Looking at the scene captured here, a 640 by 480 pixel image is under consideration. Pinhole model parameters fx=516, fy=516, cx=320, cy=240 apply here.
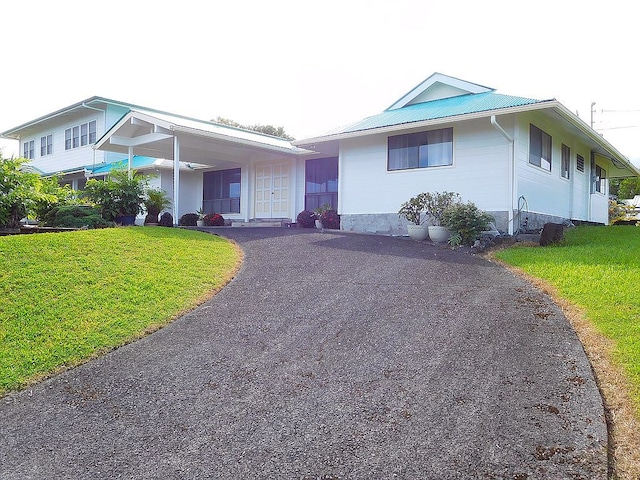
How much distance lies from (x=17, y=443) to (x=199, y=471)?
4.74 feet

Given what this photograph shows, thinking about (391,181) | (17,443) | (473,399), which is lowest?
(17,443)

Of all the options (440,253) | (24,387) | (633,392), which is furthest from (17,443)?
(440,253)

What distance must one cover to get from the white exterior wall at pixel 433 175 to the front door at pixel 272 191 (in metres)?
4.35

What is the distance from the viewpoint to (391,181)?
13.8 m

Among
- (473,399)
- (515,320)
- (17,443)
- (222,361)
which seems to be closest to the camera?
(17,443)

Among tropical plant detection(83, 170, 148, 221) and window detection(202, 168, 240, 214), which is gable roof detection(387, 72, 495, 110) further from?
tropical plant detection(83, 170, 148, 221)

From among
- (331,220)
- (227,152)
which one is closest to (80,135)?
(227,152)

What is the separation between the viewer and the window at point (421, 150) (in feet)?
42.4

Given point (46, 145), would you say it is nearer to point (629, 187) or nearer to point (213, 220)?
point (213, 220)

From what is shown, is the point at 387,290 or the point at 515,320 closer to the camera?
the point at 515,320

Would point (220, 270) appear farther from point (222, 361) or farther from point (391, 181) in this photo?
point (391, 181)

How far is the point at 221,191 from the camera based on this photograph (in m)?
21.2

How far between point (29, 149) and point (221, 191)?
14992 mm

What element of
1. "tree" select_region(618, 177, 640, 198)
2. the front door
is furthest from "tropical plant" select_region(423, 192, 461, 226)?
"tree" select_region(618, 177, 640, 198)
